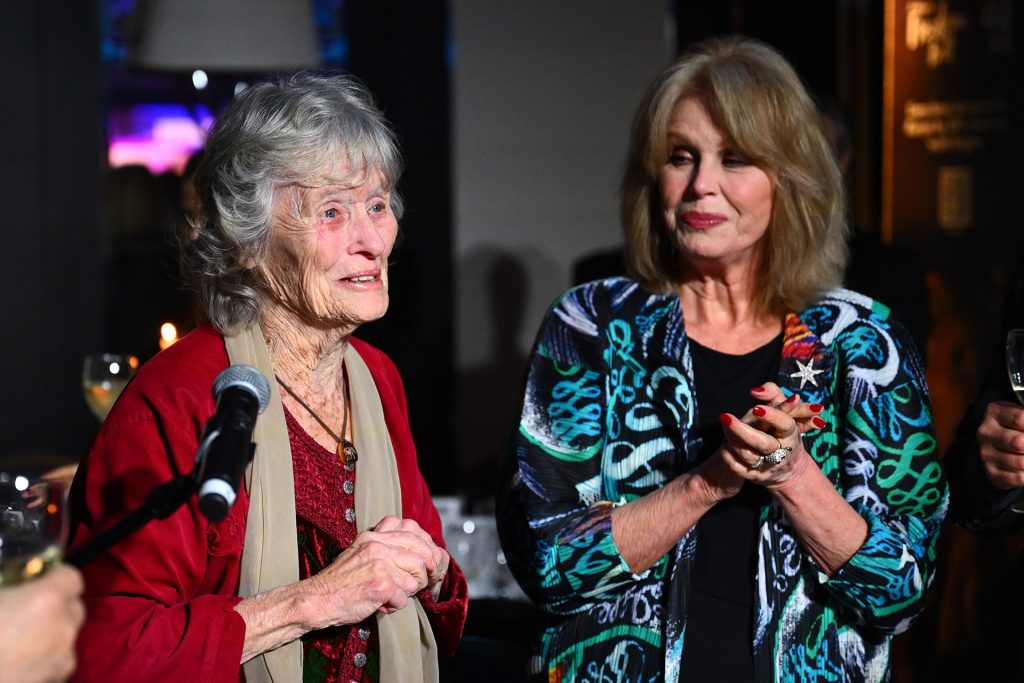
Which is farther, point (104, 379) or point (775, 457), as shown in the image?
point (104, 379)

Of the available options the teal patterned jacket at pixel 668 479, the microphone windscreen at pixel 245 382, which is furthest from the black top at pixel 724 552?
the microphone windscreen at pixel 245 382

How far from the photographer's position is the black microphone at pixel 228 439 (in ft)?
3.86

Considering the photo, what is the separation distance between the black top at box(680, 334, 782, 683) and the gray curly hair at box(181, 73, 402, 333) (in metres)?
0.73

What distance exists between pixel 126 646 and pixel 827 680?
118cm

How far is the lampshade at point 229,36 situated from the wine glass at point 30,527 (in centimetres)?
231

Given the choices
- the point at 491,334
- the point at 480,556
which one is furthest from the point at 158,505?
the point at 491,334

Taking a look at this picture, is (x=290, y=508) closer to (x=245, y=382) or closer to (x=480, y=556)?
(x=245, y=382)

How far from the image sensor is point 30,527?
4.11ft

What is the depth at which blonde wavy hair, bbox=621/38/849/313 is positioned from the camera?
2195 mm

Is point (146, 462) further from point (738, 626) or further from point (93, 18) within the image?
point (93, 18)

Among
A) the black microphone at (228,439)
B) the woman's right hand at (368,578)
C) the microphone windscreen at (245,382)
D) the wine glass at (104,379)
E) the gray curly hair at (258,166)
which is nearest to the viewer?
the black microphone at (228,439)

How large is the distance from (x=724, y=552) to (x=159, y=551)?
38.9 inches

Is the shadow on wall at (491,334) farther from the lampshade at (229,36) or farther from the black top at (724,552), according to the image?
the black top at (724,552)

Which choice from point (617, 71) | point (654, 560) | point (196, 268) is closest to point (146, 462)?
point (196, 268)
